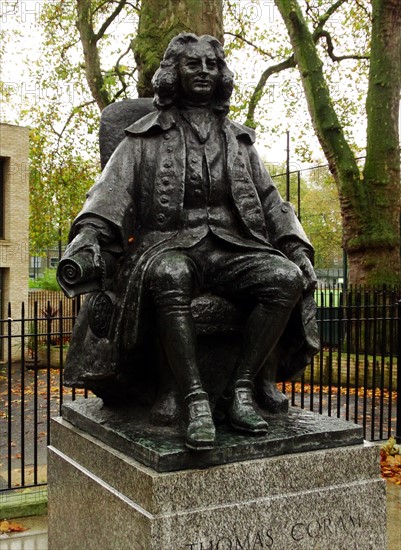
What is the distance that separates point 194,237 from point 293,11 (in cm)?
1157

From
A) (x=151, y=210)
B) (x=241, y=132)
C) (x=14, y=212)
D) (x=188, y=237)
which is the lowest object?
(x=188, y=237)

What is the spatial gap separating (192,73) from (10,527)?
11.5 ft

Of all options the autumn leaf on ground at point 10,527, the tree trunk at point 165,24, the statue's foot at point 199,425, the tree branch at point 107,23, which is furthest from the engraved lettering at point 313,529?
the tree branch at point 107,23

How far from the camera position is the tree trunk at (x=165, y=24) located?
8.75 m

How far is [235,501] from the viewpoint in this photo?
10.0 feet

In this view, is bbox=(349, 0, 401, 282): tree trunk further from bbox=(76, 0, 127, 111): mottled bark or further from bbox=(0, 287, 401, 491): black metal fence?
bbox=(76, 0, 127, 111): mottled bark

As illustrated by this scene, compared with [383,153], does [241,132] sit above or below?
below

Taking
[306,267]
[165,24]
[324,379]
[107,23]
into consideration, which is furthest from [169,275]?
[107,23]

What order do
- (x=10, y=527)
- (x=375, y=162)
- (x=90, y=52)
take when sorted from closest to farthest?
(x=10, y=527) < (x=375, y=162) < (x=90, y=52)

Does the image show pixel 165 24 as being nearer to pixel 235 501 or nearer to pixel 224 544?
pixel 235 501

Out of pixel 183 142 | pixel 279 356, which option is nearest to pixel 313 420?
pixel 279 356

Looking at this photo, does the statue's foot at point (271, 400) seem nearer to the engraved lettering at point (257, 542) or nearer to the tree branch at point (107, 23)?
the engraved lettering at point (257, 542)

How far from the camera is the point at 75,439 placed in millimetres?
3777

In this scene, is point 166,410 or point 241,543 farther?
point 166,410
